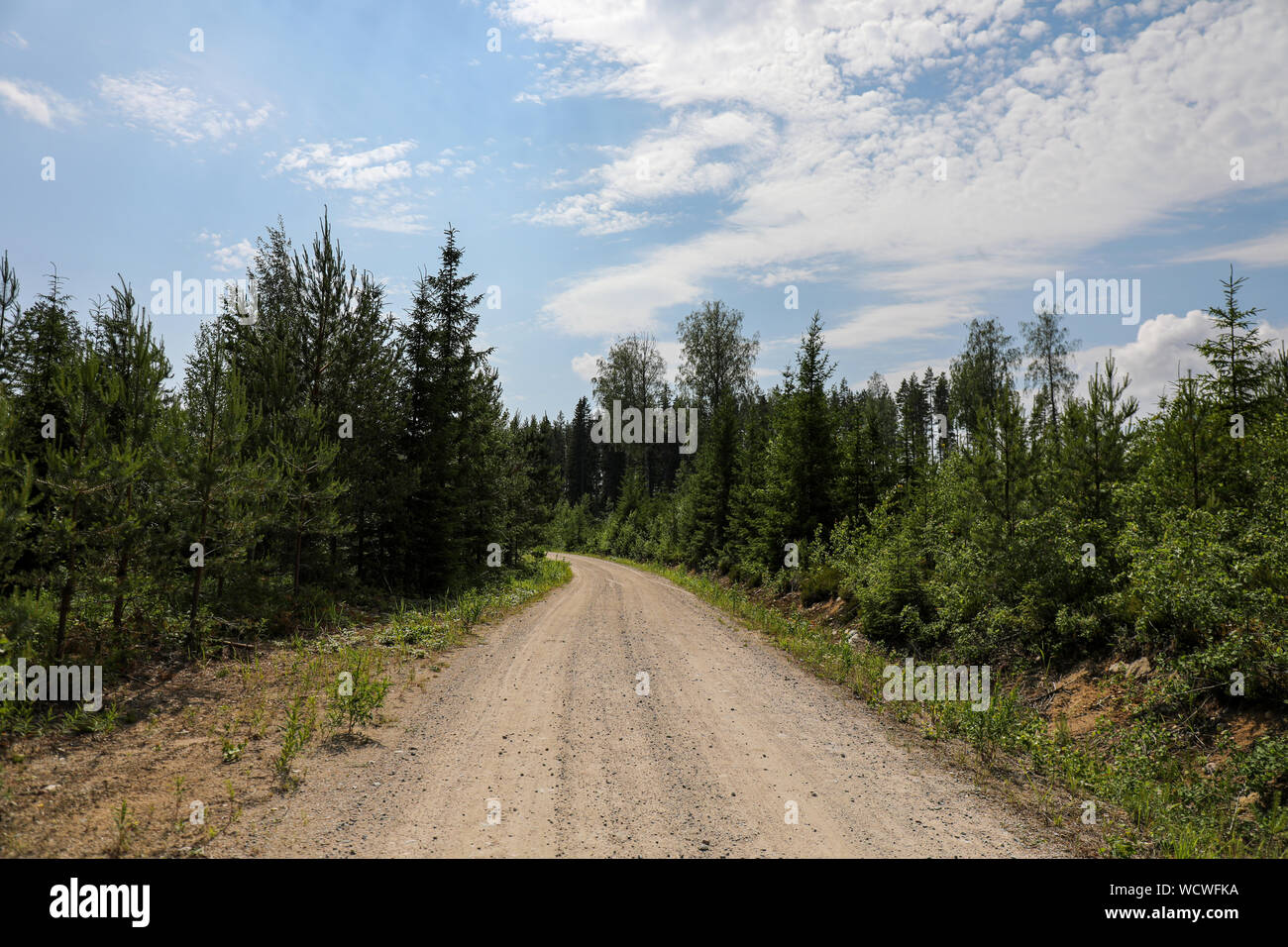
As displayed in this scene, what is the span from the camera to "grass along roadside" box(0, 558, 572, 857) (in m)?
4.92

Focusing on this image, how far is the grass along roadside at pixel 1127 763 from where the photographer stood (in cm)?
577

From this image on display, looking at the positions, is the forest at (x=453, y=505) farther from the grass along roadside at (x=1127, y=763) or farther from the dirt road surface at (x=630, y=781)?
the dirt road surface at (x=630, y=781)

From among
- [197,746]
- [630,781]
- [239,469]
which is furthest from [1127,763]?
[239,469]

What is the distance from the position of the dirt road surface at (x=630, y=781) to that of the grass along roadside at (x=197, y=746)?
0.43m

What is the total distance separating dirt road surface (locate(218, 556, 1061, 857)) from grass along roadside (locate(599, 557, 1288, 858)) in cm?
96

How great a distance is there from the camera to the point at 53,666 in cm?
767


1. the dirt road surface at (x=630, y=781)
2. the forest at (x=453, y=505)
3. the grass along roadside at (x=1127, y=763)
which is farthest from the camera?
the forest at (x=453, y=505)

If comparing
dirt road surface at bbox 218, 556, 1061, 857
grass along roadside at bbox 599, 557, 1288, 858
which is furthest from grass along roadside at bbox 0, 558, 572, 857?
grass along roadside at bbox 599, 557, 1288, 858

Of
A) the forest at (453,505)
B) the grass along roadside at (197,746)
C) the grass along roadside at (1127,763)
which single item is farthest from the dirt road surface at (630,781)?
the forest at (453,505)

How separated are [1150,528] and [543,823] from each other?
33.3 ft

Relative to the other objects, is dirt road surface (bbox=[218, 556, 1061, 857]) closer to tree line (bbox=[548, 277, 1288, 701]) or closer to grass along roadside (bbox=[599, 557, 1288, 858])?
grass along roadside (bbox=[599, 557, 1288, 858])

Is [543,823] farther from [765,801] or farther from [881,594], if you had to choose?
[881,594]

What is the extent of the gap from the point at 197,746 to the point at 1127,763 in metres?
11.0

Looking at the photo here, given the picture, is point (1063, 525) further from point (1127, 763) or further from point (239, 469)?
point (239, 469)
